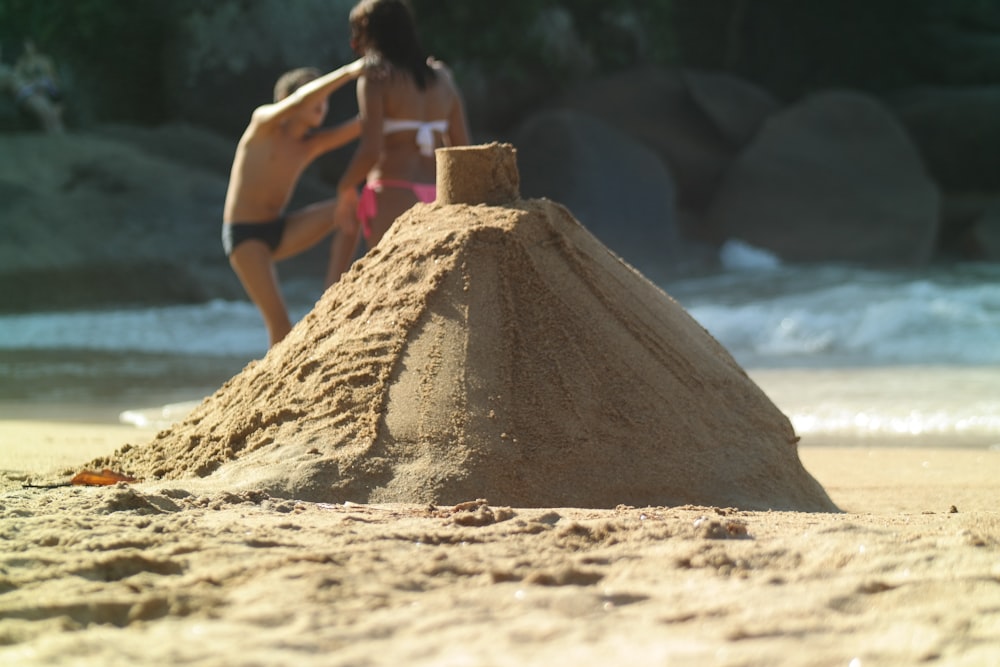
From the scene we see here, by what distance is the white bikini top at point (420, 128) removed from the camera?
→ 5.35 m

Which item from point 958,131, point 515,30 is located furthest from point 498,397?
point 958,131

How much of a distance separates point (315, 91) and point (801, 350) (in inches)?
182

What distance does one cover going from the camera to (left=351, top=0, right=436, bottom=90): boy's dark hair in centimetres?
523

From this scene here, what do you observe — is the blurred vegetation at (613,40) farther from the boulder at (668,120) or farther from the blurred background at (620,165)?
the boulder at (668,120)

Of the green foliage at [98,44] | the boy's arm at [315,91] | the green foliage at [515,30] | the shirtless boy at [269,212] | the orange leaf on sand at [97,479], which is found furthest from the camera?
the green foliage at [515,30]

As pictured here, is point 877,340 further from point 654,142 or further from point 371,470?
point 654,142

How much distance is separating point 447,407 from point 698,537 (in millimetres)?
834

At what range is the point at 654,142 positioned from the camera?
16.5m

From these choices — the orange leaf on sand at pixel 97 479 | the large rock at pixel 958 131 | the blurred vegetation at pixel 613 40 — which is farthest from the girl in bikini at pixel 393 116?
the large rock at pixel 958 131

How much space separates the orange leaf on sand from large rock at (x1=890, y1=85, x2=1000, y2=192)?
1628cm

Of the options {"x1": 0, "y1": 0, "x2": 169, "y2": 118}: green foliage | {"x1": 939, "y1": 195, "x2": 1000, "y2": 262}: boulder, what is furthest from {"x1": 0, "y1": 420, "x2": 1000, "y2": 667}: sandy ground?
{"x1": 939, "y1": 195, "x2": 1000, "y2": 262}: boulder

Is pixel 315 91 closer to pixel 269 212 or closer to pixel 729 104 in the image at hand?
pixel 269 212

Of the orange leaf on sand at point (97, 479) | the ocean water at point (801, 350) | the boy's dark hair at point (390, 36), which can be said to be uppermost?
the boy's dark hair at point (390, 36)

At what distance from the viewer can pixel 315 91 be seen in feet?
16.9
